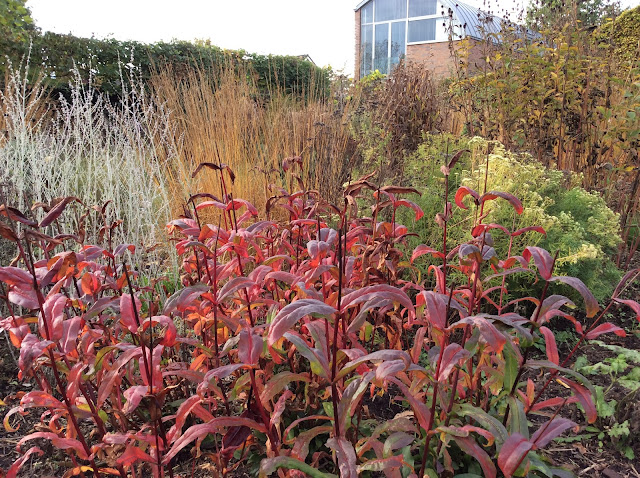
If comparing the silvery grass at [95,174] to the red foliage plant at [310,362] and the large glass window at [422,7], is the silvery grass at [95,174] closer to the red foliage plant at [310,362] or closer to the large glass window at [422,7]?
the red foliage plant at [310,362]

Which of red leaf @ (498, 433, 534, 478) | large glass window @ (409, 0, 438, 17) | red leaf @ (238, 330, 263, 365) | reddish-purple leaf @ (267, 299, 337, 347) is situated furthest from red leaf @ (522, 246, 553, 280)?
large glass window @ (409, 0, 438, 17)

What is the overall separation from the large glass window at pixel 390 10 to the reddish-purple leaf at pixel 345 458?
24510 millimetres

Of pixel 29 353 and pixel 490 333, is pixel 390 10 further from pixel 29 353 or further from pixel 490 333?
pixel 29 353

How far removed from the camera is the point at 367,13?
76.3 ft

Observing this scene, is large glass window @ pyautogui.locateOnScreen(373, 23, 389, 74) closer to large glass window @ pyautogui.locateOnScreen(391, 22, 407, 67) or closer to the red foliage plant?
large glass window @ pyautogui.locateOnScreen(391, 22, 407, 67)

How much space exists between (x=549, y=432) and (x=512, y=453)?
0.20 meters

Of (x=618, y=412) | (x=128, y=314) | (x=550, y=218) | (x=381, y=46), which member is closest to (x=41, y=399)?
(x=128, y=314)

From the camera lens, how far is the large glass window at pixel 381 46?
22.8 m

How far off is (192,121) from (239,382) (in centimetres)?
367

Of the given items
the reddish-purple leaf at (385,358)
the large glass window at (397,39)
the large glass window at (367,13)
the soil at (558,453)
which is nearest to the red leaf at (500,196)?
the reddish-purple leaf at (385,358)

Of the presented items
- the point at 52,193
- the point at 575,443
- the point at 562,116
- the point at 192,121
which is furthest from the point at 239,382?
the point at 192,121

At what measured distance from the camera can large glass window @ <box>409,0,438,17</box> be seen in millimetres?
21344

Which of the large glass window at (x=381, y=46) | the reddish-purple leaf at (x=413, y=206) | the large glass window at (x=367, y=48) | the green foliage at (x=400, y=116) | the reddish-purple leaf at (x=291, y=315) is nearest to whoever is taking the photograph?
the reddish-purple leaf at (x=291, y=315)

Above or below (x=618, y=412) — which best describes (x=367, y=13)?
above
